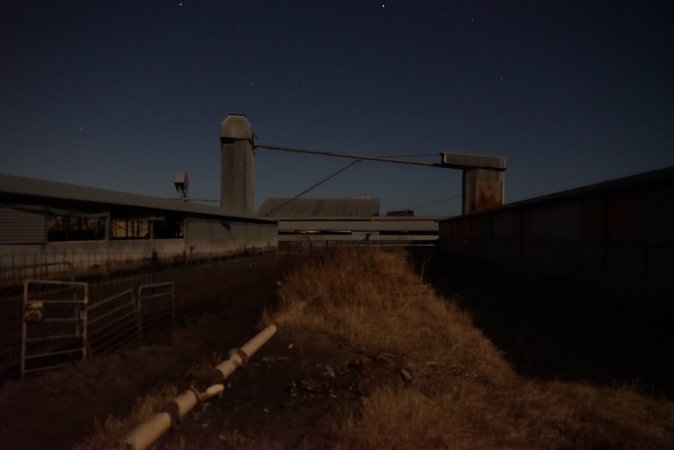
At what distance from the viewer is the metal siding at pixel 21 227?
11062mm

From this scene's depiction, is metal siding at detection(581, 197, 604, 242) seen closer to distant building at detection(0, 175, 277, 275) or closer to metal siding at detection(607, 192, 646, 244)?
metal siding at detection(607, 192, 646, 244)

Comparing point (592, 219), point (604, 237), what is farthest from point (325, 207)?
point (604, 237)

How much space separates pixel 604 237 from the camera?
943cm

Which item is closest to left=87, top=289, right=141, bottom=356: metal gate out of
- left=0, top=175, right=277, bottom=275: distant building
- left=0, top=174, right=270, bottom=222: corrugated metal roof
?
left=0, top=175, right=277, bottom=275: distant building

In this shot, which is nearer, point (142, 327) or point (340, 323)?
point (340, 323)

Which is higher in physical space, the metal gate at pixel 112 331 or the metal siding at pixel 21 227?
the metal siding at pixel 21 227

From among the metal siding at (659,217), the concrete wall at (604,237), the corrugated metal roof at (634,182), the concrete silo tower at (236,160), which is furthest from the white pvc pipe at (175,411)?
the concrete silo tower at (236,160)

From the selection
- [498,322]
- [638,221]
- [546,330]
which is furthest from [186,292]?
[638,221]

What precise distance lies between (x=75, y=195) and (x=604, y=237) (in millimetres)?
15107

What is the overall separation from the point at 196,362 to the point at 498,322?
18.8ft

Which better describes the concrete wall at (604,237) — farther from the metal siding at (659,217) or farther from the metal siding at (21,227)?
the metal siding at (21,227)

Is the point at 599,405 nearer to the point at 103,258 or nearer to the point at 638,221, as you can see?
the point at 638,221

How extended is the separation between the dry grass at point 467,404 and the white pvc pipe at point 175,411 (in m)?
1.56

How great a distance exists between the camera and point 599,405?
4395mm
